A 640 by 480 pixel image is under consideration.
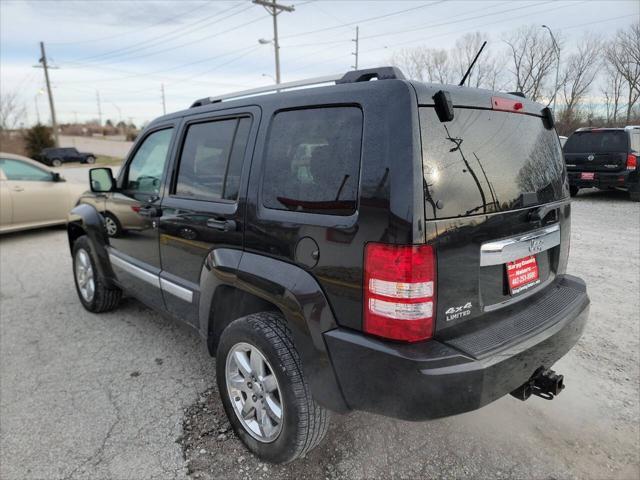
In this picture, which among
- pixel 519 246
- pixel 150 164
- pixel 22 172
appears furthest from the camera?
pixel 22 172

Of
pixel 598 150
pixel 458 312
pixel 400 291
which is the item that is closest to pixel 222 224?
pixel 400 291

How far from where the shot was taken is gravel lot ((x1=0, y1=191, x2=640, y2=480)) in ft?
7.41

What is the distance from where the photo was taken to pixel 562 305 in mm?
2309

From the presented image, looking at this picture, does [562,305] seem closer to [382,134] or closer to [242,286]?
[382,134]

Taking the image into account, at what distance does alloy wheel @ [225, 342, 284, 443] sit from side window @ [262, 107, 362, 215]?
81 centimetres

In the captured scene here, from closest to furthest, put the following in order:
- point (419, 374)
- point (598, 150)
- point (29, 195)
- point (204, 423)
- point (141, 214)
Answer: point (419, 374)
point (204, 423)
point (141, 214)
point (29, 195)
point (598, 150)

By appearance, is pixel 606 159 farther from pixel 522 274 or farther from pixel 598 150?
pixel 522 274

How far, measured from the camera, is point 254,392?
2.31m

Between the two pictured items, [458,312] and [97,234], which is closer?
[458,312]

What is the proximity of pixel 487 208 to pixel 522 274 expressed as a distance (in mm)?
464

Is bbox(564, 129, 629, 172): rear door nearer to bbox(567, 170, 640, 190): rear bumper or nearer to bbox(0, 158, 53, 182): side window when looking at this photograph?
bbox(567, 170, 640, 190): rear bumper

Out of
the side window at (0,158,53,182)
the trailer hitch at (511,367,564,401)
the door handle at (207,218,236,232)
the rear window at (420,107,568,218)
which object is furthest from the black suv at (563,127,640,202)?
the side window at (0,158,53,182)

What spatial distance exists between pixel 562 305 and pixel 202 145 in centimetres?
234

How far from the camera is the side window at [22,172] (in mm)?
7676
